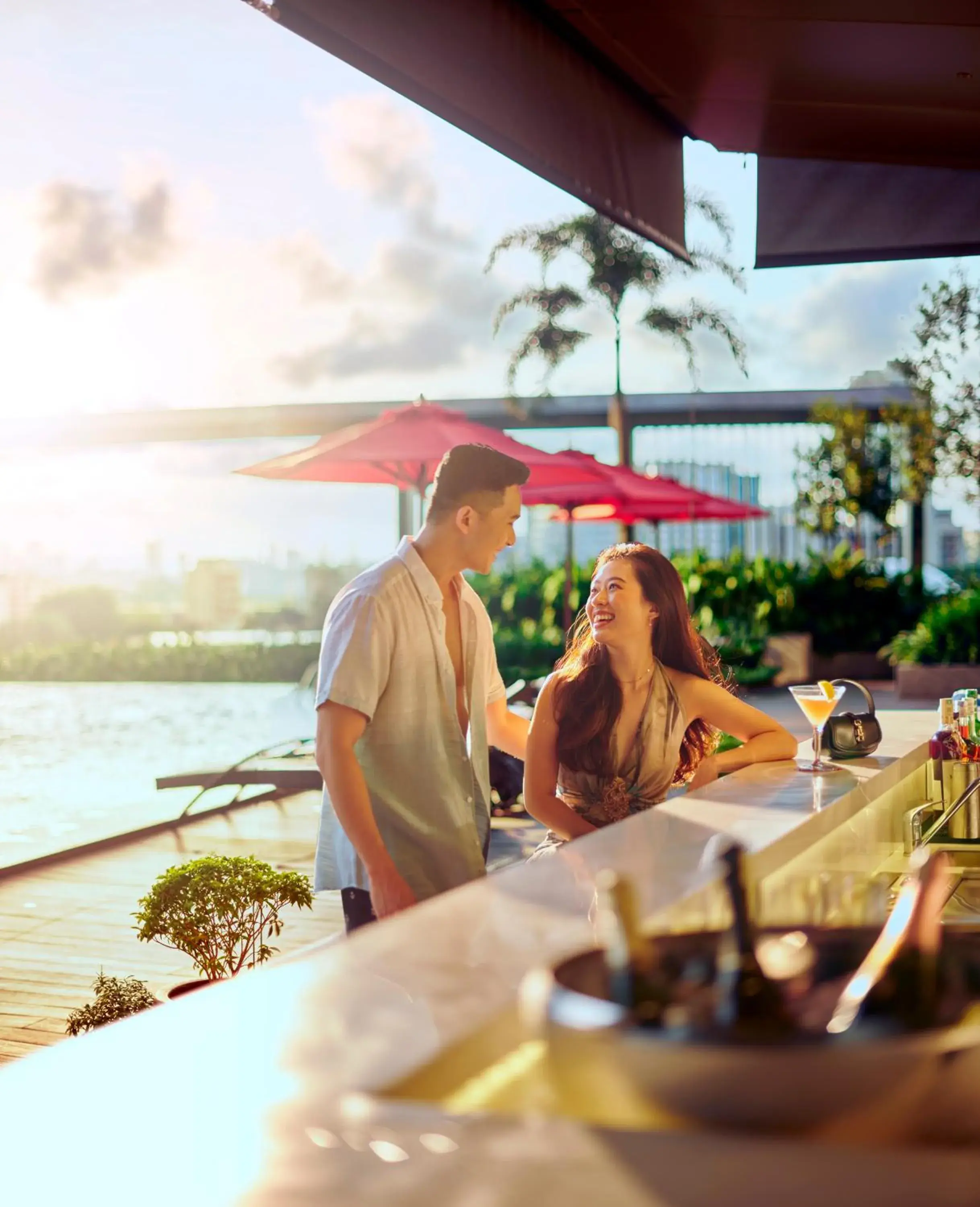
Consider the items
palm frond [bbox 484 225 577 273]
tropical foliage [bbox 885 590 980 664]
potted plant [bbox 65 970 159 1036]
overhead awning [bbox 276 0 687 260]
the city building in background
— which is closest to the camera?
overhead awning [bbox 276 0 687 260]

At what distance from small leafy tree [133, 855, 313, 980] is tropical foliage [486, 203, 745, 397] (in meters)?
13.0

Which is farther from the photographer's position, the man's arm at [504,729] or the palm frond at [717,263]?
the palm frond at [717,263]

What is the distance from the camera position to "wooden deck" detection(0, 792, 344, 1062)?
4074 millimetres

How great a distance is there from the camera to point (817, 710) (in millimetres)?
2783

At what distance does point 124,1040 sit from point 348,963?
233 mm

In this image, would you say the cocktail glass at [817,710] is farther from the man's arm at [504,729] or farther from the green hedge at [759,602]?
the green hedge at [759,602]

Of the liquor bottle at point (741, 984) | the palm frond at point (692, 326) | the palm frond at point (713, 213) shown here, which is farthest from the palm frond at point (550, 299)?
the liquor bottle at point (741, 984)

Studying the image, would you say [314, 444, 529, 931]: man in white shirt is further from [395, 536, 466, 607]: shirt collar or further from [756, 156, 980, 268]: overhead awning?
[756, 156, 980, 268]: overhead awning

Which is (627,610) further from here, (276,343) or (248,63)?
(276,343)

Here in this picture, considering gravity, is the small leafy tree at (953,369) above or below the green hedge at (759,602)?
above

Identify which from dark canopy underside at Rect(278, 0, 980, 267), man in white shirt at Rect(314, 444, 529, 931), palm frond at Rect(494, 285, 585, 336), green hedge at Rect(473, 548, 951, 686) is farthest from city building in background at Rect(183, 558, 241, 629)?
man in white shirt at Rect(314, 444, 529, 931)

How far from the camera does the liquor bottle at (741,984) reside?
32.9 inches

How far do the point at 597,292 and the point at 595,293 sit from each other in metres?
0.03

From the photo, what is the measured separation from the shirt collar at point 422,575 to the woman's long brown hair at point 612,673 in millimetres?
500
